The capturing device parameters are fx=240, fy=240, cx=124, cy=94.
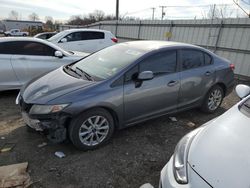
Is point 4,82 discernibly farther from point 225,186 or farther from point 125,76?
point 225,186

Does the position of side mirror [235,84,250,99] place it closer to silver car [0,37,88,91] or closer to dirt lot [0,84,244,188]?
dirt lot [0,84,244,188]

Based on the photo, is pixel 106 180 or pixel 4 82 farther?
pixel 4 82

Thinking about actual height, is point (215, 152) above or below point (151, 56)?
below

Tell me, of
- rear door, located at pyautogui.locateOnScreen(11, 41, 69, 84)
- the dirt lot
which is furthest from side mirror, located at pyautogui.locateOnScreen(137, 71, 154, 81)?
rear door, located at pyautogui.locateOnScreen(11, 41, 69, 84)

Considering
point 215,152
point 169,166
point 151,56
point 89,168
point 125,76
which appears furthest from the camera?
point 151,56

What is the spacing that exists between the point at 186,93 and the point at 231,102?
88.3 inches

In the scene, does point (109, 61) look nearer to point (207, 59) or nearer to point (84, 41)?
point (207, 59)

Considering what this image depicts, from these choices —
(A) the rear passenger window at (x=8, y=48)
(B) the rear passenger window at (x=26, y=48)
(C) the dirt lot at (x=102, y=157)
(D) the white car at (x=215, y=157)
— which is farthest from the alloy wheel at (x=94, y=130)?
(A) the rear passenger window at (x=8, y=48)

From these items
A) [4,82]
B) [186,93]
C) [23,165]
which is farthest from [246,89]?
[4,82]

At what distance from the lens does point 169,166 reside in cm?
221

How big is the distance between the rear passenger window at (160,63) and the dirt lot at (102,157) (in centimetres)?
105

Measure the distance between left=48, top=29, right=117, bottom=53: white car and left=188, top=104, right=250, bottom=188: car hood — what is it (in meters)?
8.81

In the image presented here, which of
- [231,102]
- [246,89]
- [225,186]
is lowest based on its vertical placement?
[231,102]

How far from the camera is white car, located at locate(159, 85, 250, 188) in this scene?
170 cm
